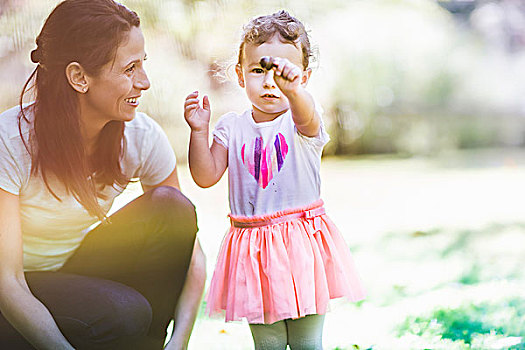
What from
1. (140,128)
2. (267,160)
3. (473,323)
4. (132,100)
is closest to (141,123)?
(140,128)

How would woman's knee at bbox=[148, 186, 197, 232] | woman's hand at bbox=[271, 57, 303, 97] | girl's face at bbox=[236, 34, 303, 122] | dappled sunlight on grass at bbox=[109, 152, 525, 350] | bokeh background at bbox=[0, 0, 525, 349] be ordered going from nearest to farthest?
woman's hand at bbox=[271, 57, 303, 97] < girl's face at bbox=[236, 34, 303, 122] < woman's knee at bbox=[148, 186, 197, 232] < bokeh background at bbox=[0, 0, 525, 349] < dappled sunlight on grass at bbox=[109, 152, 525, 350]

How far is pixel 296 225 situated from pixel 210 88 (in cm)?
67

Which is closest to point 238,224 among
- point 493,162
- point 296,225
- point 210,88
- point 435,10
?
point 296,225

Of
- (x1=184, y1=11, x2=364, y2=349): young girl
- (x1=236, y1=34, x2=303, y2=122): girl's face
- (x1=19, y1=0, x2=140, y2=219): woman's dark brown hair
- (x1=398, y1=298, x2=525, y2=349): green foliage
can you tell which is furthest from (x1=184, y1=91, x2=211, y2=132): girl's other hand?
(x1=398, y1=298, x2=525, y2=349): green foliage

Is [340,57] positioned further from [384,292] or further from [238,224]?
[238,224]

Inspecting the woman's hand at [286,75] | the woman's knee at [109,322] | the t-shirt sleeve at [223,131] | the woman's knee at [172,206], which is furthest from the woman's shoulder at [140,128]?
the woman's hand at [286,75]

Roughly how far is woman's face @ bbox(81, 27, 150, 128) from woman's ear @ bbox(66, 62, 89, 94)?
1 centimetres

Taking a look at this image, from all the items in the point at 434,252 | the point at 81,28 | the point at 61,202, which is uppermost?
the point at 81,28

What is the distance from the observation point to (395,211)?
3906 mm

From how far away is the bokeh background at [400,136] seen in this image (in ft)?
6.15

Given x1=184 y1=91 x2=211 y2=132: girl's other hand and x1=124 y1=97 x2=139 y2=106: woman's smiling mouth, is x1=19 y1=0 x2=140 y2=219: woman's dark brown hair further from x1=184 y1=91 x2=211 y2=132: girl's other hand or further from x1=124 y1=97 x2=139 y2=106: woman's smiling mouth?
x1=184 y1=91 x2=211 y2=132: girl's other hand

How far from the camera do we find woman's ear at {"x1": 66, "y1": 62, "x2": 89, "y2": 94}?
1481 millimetres

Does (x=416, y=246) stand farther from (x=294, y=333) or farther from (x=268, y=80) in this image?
(x=268, y=80)

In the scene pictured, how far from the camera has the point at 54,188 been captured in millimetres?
1554
